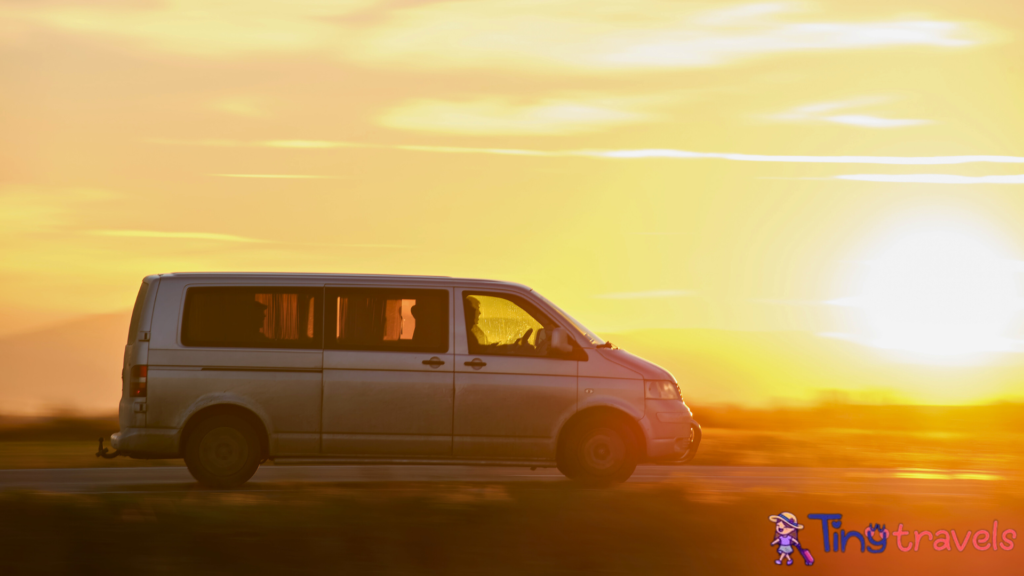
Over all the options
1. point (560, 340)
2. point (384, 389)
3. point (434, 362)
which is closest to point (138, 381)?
point (384, 389)

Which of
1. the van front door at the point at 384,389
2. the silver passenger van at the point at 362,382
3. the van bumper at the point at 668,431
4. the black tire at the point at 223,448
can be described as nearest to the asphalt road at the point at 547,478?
the black tire at the point at 223,448

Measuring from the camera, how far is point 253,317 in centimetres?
1109

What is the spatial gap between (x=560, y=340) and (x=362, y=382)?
1.99 metres

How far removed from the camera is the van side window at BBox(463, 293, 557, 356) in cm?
1116

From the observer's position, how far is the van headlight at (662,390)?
11.3 meters

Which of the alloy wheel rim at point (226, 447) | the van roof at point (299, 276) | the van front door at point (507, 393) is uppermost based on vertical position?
the van roof at point (299, 276)

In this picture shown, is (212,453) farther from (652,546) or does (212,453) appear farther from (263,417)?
(652,546)

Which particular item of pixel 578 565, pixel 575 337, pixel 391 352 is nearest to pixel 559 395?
pixel 575 337

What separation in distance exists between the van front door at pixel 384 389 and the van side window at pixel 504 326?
30 centimetres

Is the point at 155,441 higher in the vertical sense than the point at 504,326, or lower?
lower

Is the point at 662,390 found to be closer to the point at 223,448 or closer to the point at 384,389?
the point at 384,389

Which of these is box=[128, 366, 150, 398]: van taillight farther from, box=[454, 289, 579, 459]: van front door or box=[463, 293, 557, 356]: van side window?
box=[463, 293, 557, 356]: van side window

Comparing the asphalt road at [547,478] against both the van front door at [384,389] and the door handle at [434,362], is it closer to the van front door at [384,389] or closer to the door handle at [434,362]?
the van front door at [384,389]

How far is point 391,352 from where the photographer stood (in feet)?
36.2
